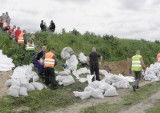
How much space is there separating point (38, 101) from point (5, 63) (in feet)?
14.5

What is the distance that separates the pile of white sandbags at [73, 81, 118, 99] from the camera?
509 inches

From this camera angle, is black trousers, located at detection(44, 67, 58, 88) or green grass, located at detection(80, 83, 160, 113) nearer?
green grass, located at detection(80, 83, 160, 113)

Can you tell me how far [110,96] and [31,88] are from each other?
2.98 meters

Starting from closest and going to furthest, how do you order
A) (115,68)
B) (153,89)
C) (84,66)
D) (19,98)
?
(19,98)
(153,89)
(84,66)
(115,68)

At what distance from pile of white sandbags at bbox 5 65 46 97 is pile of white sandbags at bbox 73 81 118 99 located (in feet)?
5.24

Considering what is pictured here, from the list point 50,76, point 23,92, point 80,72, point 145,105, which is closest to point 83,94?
point 50,76

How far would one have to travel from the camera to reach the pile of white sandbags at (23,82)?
Answer: 12.2 meters

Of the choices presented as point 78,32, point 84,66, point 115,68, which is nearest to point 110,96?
point 84,66

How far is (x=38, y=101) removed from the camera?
12.1m

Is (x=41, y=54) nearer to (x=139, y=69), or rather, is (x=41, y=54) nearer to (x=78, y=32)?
(x=139, y=69)

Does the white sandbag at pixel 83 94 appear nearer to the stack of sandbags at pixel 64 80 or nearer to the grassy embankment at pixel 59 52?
the grassy embankment at pixel 59 52

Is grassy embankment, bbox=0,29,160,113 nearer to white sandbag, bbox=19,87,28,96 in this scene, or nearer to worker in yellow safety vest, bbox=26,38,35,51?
white sandbag, bbox=19,87,28,96

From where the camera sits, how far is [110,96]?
→ 524 inches

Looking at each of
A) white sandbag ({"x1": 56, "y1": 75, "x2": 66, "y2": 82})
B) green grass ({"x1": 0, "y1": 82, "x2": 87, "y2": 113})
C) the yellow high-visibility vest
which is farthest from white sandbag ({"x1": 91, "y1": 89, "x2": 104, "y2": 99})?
white sandbag ({"x1": 56, "y1": 75, "x2": 66, "y2": 82})
